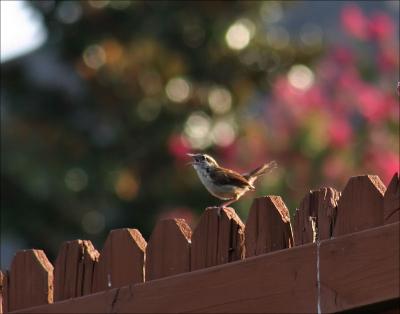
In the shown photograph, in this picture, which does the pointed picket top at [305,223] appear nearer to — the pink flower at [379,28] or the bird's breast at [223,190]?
the bird's breast at [223,190]

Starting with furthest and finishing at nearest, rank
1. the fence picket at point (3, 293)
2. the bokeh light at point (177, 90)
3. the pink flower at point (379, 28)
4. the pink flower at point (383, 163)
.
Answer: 1. the bokeh light at point (177, 90)
2. the pink flower at point (379, 28)
3. the pink flower at point (383, 163)
4. the fence picket at point (3, 293)

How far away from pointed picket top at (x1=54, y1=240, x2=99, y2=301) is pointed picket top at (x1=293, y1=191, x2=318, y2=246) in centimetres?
77

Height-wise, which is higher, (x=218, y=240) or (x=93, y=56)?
(x=93, y=56)

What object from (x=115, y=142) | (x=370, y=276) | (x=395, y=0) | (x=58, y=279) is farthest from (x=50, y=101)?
(x=370, y=276)

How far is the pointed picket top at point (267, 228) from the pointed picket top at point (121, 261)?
407 mm

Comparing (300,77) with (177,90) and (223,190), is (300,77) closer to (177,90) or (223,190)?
(177,90)

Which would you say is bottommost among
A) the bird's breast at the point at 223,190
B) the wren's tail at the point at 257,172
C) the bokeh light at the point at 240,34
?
the bird's breast at the point at 223,190

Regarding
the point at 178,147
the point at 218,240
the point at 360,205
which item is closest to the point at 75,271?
the point at 218,240

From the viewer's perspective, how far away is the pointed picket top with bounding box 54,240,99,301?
381 cm

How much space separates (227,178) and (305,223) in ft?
9.88

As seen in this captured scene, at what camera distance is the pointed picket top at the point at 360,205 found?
3.13 meters

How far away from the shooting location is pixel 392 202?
3059mm

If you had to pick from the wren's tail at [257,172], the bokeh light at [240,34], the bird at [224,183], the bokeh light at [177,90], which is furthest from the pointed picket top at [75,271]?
the bokeh light at [240,34]

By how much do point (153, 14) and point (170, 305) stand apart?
1132 cm
